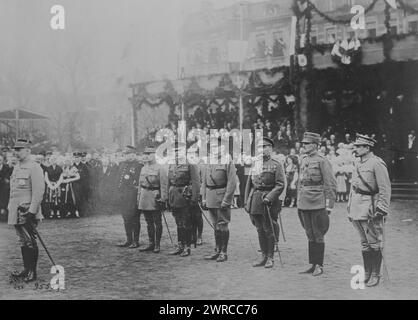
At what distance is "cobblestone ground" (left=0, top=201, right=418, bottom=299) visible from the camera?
191 inches

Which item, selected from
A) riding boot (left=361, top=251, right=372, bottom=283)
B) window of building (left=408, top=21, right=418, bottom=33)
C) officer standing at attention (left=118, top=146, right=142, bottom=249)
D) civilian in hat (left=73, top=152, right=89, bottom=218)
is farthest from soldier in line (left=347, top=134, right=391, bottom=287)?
window of building (left=408, top=21, right=418, bottom=33)

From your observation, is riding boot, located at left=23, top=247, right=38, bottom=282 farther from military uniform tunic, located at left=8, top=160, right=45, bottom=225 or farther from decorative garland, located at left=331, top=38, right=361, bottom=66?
decorative garland, located at left=331, top=38, right=361, bottom=66

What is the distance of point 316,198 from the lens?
5.63 meters

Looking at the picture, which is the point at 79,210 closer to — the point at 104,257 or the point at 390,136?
the point at 104,257

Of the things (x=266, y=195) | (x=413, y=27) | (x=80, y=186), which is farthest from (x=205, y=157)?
(x=413, y=27)

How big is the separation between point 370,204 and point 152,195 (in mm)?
3047

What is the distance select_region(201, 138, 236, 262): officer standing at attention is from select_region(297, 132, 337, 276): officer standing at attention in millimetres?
1014

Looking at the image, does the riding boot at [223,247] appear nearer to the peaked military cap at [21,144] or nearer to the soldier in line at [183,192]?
the soldier in line at [183,192]

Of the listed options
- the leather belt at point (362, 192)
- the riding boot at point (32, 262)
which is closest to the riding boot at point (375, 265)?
the leather belt at point (362, 192)

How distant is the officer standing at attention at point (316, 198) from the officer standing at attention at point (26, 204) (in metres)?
2.79

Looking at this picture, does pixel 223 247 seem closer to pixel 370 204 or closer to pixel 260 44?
pixel 370 204

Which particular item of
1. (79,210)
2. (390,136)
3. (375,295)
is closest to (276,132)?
(390,136)
